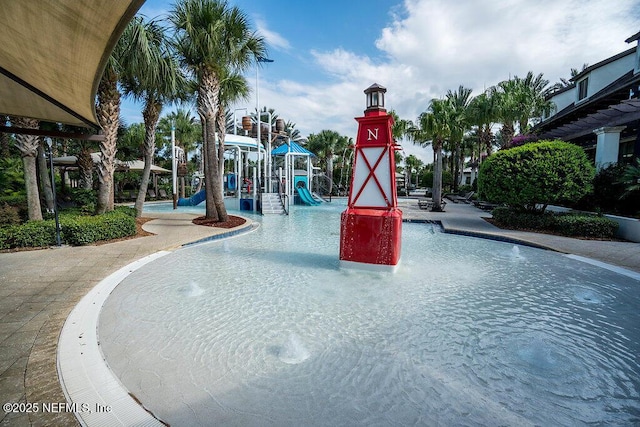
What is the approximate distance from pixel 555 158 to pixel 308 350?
10883 millimetres

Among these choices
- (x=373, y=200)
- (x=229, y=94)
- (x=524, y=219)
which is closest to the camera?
(x=373, y=200)

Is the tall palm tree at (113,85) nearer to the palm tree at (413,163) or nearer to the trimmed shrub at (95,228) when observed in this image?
the trimmed shrub at (95,228)

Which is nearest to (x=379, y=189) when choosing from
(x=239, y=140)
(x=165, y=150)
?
(x=239, y=140)

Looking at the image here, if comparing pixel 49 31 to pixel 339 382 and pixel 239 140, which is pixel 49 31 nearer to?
pixel 339 382

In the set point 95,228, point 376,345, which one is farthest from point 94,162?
point 376,345

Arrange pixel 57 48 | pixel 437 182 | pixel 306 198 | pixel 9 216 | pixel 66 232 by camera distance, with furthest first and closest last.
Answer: pixel 306 198, pixel 437 182, pixel 9 216, pixel 66 232, pixel 57 48

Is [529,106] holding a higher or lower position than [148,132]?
higher

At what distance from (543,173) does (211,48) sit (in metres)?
12.0

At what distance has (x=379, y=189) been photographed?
6547 millimetres

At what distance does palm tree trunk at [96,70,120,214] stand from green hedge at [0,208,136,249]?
64.6 inches

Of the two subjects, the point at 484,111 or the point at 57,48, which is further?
the point at 484,111

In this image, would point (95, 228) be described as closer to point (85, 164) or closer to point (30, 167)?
point (30, 167)

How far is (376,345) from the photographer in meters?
3.51

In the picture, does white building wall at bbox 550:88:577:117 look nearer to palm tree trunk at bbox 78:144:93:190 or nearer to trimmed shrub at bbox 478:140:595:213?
trimmed shrub at bbox 478:140:595:213
